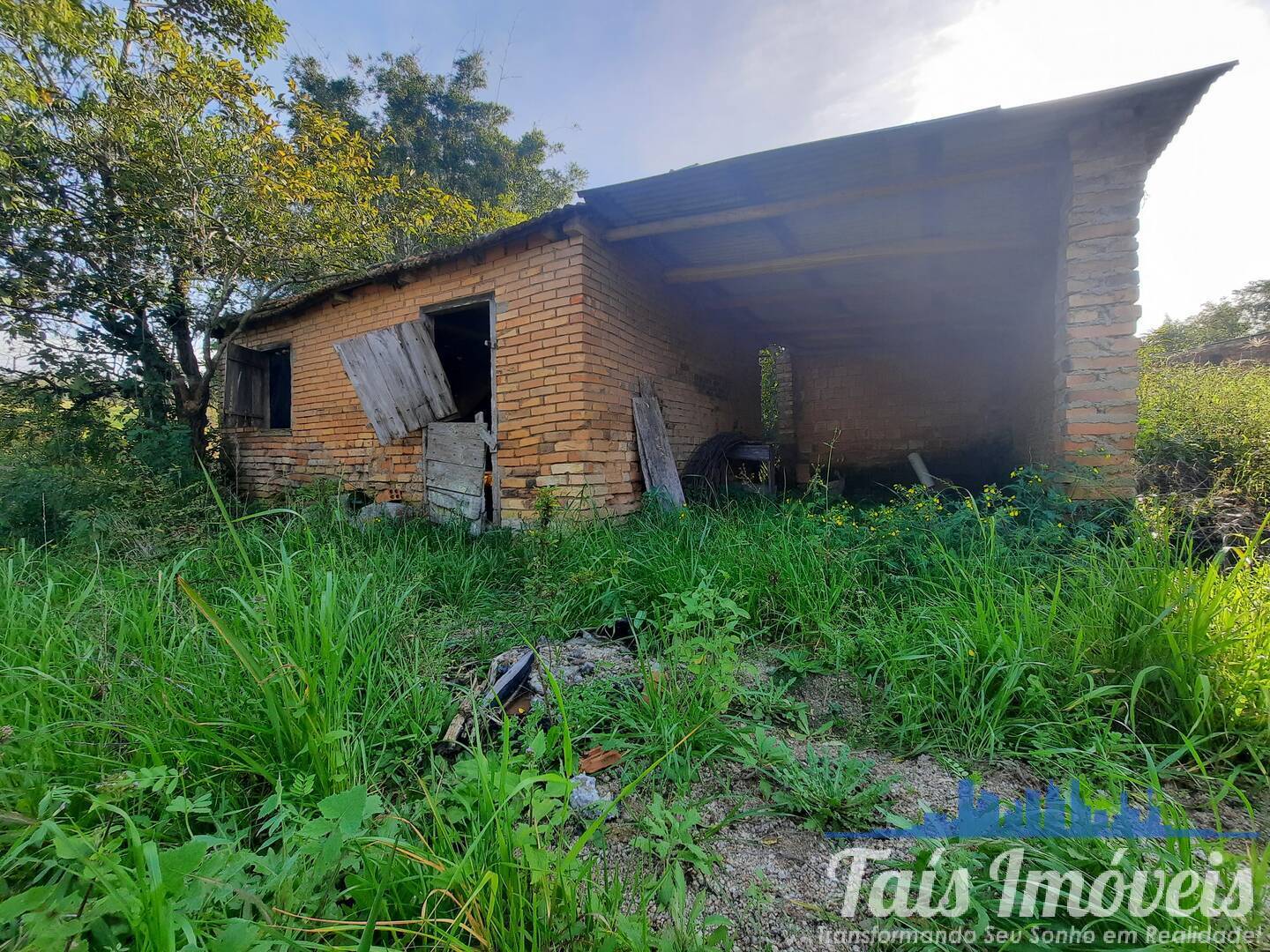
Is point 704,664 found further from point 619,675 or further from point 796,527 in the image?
point 796,527

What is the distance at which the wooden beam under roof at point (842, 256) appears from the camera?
4.65 metres

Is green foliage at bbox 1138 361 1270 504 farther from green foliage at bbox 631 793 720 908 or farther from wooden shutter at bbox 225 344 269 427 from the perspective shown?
wooden shutter at bbox 225 344 269 427

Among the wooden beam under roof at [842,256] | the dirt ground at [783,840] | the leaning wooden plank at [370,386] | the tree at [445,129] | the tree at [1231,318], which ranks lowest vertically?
the dirt ground at [783,840]

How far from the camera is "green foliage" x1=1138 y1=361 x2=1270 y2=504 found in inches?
137

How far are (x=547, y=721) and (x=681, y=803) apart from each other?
717 millimetres

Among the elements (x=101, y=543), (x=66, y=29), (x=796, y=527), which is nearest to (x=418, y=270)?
(x=101, y=543)

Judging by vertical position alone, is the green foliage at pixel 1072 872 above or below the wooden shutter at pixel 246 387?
below

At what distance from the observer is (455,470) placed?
5.03 metres

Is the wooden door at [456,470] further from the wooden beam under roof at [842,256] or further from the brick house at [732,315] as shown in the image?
the wooden beam under roof at [842,256]

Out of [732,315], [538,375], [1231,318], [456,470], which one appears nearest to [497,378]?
[538,375]

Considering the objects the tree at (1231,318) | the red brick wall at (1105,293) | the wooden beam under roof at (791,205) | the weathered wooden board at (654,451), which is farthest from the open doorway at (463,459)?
the tree at (1231,318)

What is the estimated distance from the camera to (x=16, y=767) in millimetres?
1288

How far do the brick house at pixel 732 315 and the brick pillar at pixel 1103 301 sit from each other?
13mm

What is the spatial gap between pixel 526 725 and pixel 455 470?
12.5 feet
